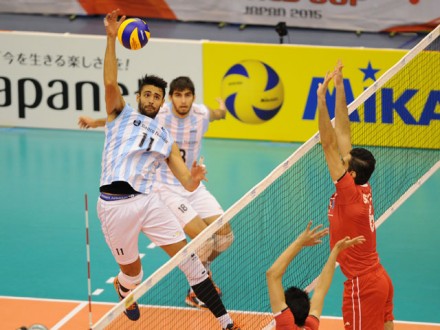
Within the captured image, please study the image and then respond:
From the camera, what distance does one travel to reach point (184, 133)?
12.8m

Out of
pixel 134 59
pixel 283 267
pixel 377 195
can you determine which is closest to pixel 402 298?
pixel 377 195

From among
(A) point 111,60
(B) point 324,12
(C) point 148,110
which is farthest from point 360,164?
(B) point 324,12

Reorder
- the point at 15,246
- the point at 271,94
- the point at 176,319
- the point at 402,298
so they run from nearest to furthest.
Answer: the point at 176,319 → the point at 402,298 → the point at 15,246 → the point at 271,94

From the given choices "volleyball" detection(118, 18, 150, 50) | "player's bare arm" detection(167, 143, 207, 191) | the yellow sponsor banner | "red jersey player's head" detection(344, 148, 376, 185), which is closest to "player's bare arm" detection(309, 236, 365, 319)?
"red jersey player's head" detection(344, 148, 376, 185)

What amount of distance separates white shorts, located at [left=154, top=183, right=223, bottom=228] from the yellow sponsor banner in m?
6.30

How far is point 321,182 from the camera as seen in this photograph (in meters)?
15.7

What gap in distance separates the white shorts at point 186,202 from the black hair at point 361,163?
330cm

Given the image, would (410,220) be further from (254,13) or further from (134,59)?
(254,13)

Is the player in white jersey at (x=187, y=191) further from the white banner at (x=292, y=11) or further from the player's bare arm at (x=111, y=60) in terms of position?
the white banner at (x=292, y=11)

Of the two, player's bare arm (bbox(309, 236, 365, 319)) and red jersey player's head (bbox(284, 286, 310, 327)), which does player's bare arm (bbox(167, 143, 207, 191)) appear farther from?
red jersey player's head (bbox(284, 286, 310, 327))

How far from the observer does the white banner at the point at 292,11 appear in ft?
73.3

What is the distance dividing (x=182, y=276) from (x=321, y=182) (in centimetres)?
373

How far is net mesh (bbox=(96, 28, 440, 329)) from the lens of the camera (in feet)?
37.5

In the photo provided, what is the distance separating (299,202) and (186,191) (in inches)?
123
